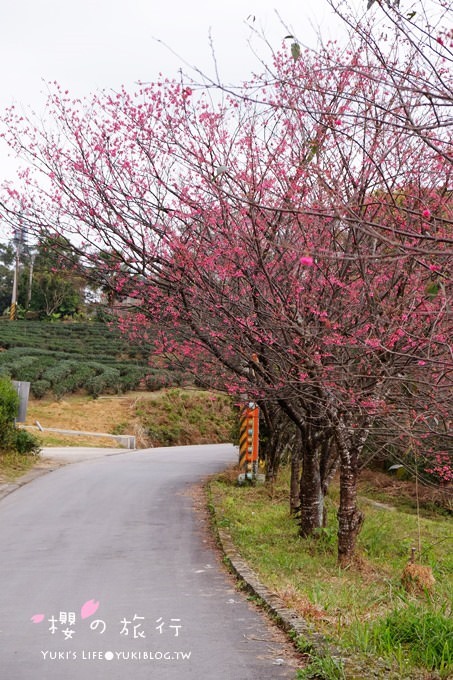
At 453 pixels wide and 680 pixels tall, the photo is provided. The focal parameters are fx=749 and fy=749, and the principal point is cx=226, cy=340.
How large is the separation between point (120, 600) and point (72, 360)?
119 feet

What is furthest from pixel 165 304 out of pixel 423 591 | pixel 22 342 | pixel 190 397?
pixel 22 342

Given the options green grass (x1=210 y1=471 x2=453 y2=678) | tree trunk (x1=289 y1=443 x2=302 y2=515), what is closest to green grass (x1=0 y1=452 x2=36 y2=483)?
green grass (x1=210 y1=471 x2=453 y2=678)

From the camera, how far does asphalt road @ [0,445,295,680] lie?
5094 mm

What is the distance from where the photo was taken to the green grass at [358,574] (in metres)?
5.02

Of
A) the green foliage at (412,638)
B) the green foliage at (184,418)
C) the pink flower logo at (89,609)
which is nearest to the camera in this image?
the green foliage at (412,638)

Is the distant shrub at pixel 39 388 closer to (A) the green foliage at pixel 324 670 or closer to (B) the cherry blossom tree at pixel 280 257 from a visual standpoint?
(B) the cherry blossom tree at pixel 280 257

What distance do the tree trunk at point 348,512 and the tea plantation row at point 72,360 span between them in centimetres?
1934

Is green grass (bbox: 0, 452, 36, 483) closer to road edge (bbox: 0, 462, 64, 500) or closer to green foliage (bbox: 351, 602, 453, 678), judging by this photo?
road edge (bbox: 0, 462, 64, 500)

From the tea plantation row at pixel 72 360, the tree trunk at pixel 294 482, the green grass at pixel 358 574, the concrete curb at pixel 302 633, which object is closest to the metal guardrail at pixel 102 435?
the tea plantation row at pixel 72 360

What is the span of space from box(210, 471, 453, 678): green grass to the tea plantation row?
1514cm

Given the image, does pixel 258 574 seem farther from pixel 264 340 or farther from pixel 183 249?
pixel 183 249

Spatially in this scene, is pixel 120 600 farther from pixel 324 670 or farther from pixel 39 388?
pixel 39 388

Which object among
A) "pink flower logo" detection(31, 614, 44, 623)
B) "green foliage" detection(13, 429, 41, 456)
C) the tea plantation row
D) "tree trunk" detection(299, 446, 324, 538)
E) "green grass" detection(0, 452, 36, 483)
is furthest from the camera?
the tea plantation row

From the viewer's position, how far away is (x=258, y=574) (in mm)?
7984
